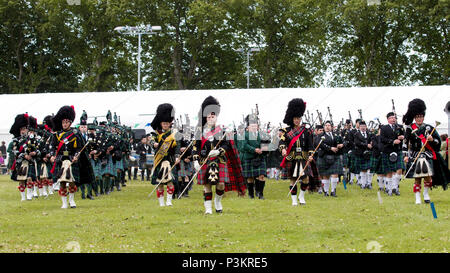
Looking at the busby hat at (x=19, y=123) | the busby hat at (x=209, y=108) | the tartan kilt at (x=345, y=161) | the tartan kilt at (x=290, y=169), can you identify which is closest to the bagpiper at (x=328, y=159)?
the tartan kilt at (x=290, y=169)

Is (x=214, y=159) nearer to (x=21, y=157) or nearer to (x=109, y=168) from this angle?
(x=21, y=157)

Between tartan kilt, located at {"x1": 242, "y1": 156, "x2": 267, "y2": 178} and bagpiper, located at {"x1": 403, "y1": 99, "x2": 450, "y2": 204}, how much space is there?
3915mm

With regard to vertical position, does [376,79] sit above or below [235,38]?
below

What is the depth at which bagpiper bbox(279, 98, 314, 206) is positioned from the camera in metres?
13.1

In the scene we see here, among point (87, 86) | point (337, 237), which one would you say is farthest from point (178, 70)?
point (337, 237)

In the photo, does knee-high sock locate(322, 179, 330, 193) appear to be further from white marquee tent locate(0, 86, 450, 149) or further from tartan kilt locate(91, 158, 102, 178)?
white marquee tent locate(0, 86, 450, 149)

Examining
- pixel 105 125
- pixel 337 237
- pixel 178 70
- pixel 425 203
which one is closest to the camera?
pixel 337 237

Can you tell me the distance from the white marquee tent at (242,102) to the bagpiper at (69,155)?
15.5 m

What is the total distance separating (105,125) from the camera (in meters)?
18.7

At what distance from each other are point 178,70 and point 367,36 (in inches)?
554

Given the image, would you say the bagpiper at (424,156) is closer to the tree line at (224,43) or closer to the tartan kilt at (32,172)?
the tartan kilt at (32,172)

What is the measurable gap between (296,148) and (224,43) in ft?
117

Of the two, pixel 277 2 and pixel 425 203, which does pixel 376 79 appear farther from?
pixel 425 203

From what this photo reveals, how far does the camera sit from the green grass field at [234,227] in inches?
311
